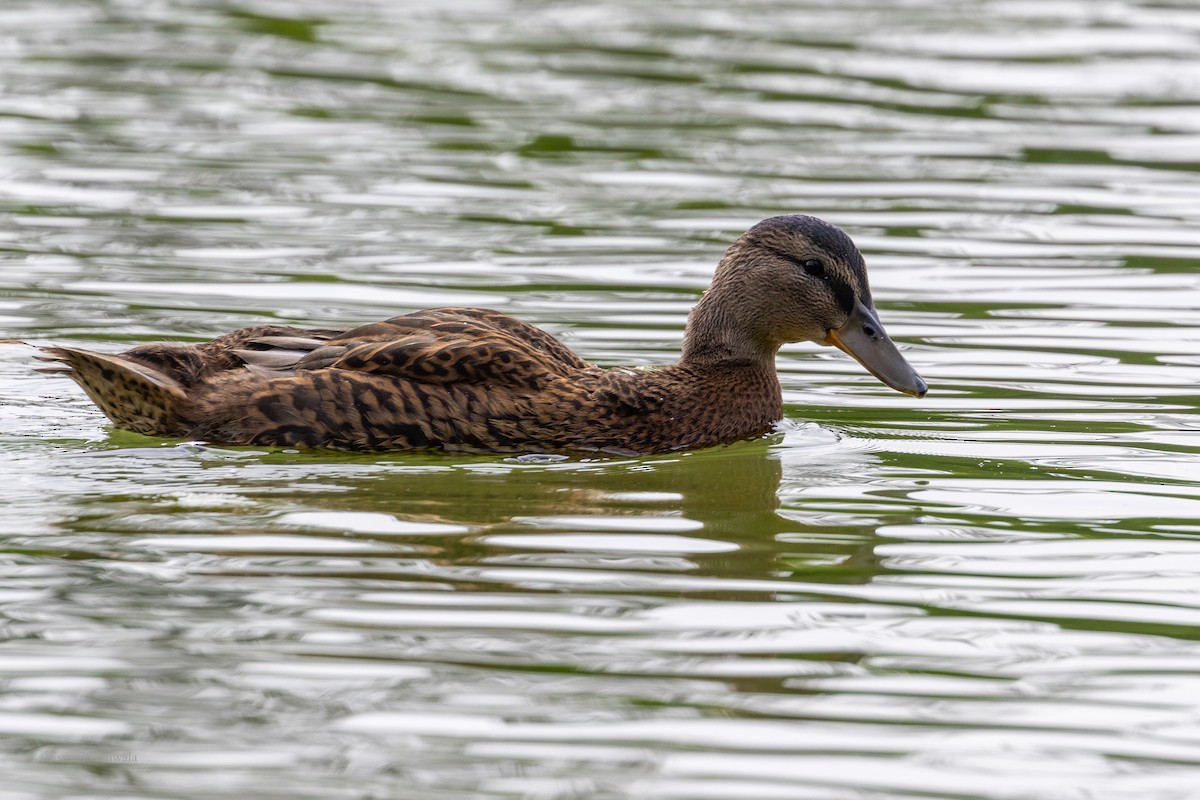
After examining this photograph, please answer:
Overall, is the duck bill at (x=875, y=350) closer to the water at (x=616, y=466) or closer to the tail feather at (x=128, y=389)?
the water at (x=616, y=466)

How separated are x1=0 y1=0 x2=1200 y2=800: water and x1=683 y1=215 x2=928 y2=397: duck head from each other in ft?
1.26

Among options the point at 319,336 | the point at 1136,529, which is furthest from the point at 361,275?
the point at 1136,529

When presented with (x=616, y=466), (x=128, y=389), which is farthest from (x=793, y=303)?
(x=128, y=389)

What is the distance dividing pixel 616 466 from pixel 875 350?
1.32 m

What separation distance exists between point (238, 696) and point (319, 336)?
3.42 meters

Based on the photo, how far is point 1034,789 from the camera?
5.15 metres

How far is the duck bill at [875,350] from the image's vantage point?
8.80m

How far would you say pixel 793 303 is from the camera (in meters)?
9.02

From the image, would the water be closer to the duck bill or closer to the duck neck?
the duck bill

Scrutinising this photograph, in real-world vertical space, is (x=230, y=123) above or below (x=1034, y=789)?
above

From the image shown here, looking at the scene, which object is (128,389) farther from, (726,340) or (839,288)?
(839,288)

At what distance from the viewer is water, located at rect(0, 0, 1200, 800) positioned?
5.42 metres

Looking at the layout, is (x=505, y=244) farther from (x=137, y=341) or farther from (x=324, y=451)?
(x=324, y=451)

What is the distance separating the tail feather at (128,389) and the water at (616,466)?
120 millimetres
